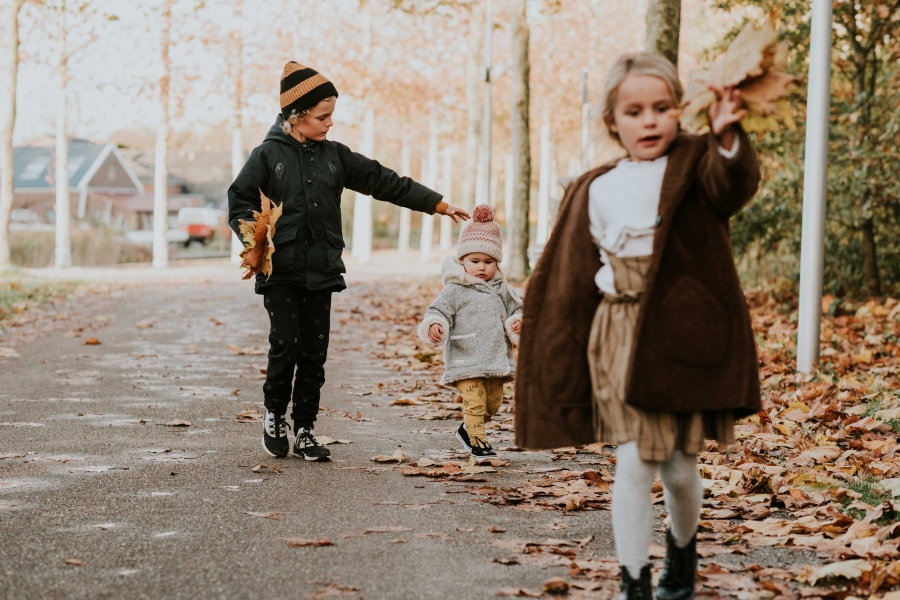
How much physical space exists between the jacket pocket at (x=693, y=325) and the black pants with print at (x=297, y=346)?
3.06 meters

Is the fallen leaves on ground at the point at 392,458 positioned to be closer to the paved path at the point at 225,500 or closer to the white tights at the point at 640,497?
the paved path at the point at 225,500

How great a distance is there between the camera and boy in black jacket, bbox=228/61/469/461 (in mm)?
5676

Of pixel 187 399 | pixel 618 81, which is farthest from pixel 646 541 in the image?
pixel 187 399

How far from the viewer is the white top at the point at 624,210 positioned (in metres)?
3.19

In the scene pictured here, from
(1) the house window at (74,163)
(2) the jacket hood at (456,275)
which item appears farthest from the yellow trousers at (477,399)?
(1) the house window at (74,163)


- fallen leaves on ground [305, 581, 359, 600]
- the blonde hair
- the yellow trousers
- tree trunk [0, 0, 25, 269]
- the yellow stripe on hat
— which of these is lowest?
fallen leaves on ground [305, 581, 359, 600]

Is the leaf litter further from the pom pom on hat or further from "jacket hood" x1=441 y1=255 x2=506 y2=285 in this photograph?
the pom pom on hat

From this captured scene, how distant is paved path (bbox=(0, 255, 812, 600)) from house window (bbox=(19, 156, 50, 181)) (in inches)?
2556

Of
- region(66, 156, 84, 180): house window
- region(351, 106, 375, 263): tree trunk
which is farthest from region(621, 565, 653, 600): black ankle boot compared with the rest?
region(66, 156, 84, 180): house window

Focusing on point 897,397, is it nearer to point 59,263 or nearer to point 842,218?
point 842,218

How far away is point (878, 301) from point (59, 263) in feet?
78.3

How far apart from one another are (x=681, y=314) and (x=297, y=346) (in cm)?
312

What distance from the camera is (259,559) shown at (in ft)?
12.6

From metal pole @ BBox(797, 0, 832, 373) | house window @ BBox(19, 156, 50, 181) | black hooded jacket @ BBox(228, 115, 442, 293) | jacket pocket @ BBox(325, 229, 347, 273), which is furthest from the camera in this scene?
house window @ BBox(19, 156, 50, 181)
